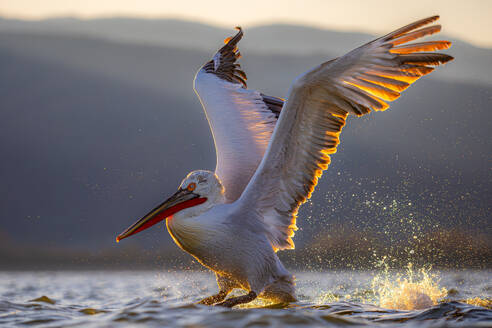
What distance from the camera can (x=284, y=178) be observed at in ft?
16.6

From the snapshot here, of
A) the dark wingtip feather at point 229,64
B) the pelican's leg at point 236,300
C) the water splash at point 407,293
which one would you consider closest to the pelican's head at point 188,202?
the pelican's leg at point 236,300

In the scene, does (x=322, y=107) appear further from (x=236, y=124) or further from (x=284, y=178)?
(x=236, y=124)

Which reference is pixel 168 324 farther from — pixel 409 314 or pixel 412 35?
pixel 412 35

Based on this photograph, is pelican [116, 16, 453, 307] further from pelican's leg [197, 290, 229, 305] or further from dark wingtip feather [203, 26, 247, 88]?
dark wingtip feather [203, 26, 247, 88]

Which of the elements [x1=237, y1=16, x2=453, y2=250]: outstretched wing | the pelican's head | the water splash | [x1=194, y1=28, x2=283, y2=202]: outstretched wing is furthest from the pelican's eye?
the water splash

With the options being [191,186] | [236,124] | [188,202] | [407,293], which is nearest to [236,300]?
[188,202]

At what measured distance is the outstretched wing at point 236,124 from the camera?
5.94 metres

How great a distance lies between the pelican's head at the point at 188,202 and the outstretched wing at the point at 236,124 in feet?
2.90

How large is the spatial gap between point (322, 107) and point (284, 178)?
782 millimetres

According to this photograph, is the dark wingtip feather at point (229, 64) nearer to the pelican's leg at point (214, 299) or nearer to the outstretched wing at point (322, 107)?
the outstretched wing at point (322, 107)

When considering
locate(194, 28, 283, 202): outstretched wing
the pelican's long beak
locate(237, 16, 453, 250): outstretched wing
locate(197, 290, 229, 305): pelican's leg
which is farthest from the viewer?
locate(194, 28, 283, 202): outstretched wing

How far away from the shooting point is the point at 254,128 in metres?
6.15

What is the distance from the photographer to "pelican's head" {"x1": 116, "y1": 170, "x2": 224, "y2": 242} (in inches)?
192

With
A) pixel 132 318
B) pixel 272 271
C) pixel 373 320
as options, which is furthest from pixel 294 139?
pixel 132 318
